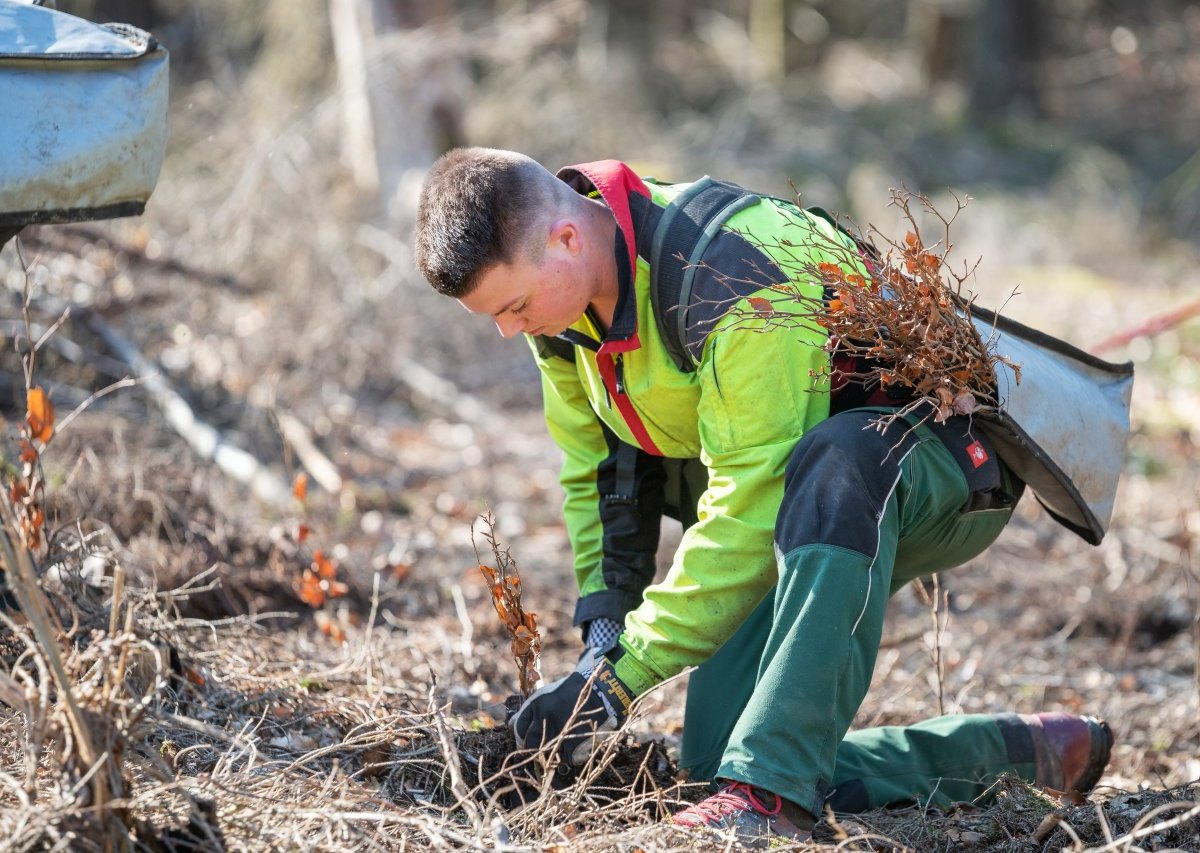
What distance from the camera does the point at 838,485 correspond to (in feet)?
8.02

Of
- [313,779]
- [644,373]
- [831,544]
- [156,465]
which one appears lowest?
[156,465]

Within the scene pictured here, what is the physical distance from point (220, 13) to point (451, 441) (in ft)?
31.7

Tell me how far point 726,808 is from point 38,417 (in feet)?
6.22

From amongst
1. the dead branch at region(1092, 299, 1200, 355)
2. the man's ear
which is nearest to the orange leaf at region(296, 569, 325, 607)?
the man's ear

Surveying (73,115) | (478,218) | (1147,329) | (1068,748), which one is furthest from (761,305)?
(1147,329)

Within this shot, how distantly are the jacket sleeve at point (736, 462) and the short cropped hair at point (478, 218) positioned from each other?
41 cm

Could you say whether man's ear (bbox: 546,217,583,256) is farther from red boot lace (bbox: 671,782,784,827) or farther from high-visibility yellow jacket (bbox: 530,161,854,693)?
red boot lace (bbox: 671,782,784,827)

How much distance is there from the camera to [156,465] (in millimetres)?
4902

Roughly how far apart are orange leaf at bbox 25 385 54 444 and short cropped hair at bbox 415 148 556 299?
1054mm

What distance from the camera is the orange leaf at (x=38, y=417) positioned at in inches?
117

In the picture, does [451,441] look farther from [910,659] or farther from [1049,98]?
[1049,98]

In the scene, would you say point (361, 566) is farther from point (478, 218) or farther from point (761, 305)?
point (761, 305)

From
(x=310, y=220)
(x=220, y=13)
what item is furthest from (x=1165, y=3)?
(x=310, y=220)

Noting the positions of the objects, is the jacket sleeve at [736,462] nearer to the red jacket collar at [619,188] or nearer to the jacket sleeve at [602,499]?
the red jacket collar at [619,188]
